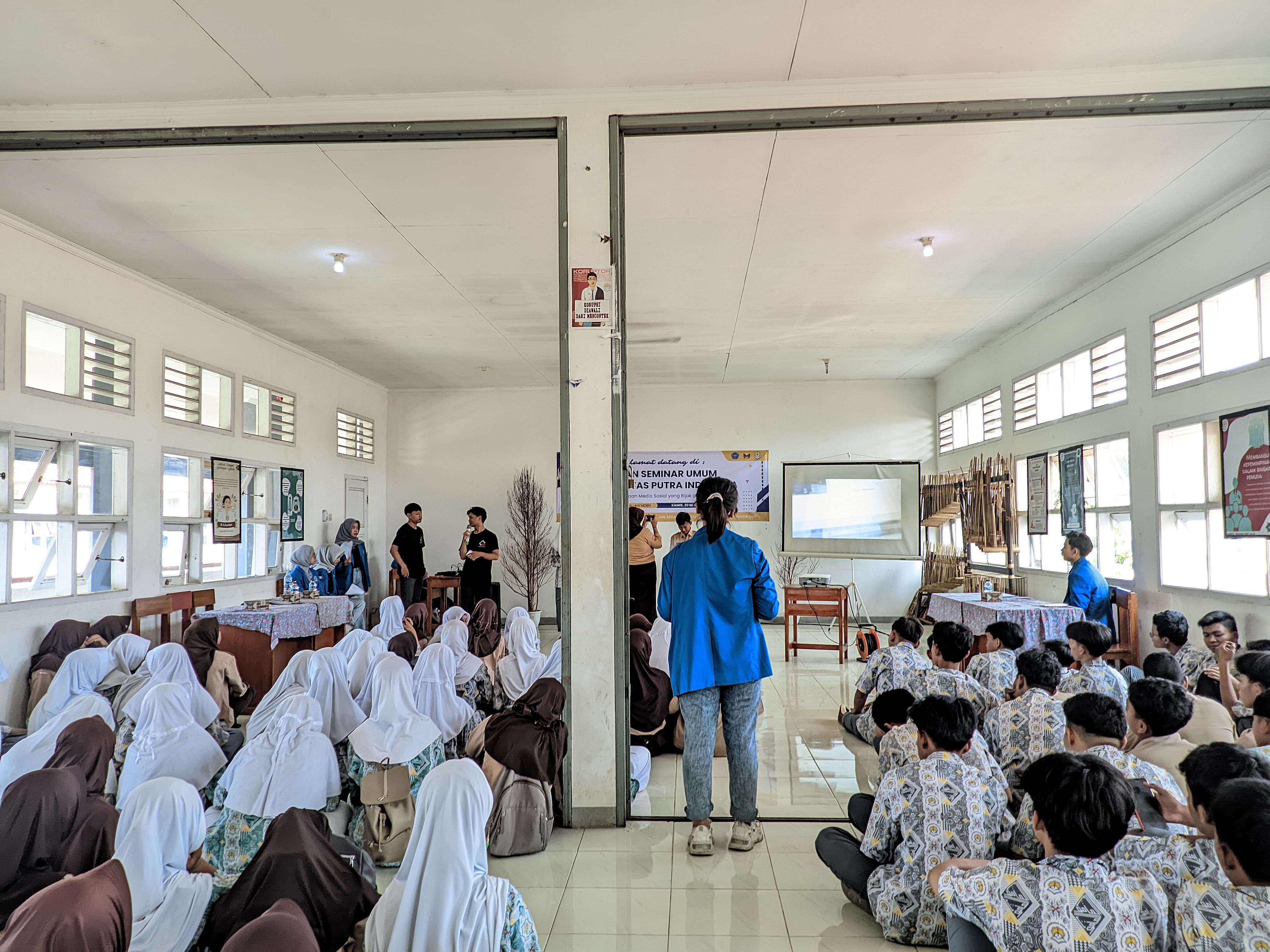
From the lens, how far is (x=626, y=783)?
385cm

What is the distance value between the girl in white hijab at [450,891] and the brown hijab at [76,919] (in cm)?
58

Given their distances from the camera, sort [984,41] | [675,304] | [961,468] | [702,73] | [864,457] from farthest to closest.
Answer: [864,457] → [961,468] → [675,304] → [702,73] → [984,41]

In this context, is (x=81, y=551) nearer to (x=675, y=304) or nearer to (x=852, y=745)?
(x=675, y=304)

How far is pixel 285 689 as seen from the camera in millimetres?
4395

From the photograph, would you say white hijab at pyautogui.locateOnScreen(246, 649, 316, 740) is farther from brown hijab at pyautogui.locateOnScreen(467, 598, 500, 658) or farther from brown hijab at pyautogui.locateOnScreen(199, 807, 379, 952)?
brown hijab at pyautogui.locateOnScreen(199, 807, 379, 952)

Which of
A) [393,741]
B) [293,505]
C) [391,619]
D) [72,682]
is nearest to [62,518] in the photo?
[72,682]

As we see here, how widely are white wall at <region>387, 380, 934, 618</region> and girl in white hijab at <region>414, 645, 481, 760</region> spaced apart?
24.5ft

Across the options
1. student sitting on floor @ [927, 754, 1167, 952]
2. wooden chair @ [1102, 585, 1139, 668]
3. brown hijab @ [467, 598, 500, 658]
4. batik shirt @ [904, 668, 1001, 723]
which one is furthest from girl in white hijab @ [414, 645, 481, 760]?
wooden chair @ [1102, 585, 1139, 668]

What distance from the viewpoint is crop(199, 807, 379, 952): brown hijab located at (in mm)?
2184

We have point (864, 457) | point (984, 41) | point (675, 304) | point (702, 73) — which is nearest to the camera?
point (984, 41)

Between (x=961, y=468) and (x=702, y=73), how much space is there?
8.04 m

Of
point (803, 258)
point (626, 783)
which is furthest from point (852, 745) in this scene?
point (803, 258)

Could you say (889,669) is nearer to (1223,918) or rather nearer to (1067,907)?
(1067,907)

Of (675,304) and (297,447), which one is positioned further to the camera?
(297,447)
